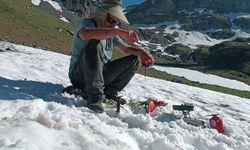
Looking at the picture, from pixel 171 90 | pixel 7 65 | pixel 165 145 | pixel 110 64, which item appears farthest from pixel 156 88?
pixel 165 145

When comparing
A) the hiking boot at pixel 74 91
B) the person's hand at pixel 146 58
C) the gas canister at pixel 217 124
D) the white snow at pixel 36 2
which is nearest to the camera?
the hiking boot at pixel 74 91

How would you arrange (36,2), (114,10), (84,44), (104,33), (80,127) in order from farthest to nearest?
(36,2) < (84,44) < (114,10) < (104,33) < (80,127)

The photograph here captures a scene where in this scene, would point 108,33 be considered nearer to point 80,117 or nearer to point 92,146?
point 80,117

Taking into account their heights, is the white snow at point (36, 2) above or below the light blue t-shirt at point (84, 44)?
above

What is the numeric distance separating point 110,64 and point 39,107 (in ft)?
7.62

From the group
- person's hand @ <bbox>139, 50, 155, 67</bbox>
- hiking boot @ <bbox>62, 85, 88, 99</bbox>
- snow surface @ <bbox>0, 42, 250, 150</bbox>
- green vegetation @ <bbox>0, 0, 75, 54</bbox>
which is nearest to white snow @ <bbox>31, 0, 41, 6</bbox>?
green vegetation @ <bbox>0, 0, 75, 54</bbox>

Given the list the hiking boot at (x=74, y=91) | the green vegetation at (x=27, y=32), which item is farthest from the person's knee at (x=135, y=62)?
the green vegetation at (x=27, y=32)

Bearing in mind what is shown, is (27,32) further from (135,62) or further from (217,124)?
(217,124)

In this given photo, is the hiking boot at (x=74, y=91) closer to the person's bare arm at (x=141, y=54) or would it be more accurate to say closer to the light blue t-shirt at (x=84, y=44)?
the light blue t-shirt at (x=84, y=44)

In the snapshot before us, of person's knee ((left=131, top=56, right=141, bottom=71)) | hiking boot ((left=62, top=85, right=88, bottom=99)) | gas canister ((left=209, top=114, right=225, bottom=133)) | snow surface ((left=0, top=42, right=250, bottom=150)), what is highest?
person's knee ((left=131, top=56, right=141, bottom=71))

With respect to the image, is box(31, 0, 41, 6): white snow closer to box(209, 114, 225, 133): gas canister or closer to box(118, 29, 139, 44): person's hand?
box(209, 114, 225, 133): gas canister

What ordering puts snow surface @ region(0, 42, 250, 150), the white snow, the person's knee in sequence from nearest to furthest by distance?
snow surface @ region(0, 42, 250, 150) < the person's knee < the white snow

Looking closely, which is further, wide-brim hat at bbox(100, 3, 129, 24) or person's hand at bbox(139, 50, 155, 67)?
person's hand at bbox(139, 50, 155, 67)

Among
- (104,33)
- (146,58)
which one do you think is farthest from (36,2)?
(104,33)
